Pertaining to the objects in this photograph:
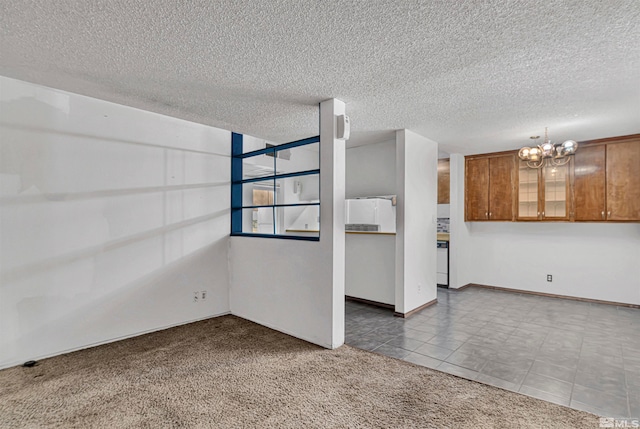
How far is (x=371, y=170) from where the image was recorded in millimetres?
5371

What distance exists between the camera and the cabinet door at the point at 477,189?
19.3 feet

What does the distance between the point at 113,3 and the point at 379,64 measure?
1.75 meters

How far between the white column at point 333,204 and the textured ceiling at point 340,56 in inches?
10.4

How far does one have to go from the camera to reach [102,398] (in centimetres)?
231

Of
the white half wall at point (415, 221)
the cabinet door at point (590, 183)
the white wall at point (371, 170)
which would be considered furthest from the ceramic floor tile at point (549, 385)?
the cabinet door at point (590, 183)

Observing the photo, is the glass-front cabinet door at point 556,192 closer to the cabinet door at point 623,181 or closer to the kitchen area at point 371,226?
the cabinet door at point 623,181

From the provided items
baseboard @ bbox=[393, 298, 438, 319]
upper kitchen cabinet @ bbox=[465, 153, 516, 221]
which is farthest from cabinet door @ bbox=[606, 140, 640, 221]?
baseboard @ bbox=[393, 298, 438, 319]

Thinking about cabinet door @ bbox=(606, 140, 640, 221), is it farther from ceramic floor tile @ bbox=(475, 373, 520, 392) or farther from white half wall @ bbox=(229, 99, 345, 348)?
white half wall @ bbox=(229, 99, 345, 348)

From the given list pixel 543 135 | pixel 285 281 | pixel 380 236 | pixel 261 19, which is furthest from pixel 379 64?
pixel 543 135

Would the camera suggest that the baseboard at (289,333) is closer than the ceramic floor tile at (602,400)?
No

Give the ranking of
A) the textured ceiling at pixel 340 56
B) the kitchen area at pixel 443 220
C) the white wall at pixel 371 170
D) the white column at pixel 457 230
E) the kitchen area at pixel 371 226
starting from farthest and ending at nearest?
the kitchen area at pixel 443 220 < the white column at pixel 457 230 < the white wall at pixel 371 170 < the kitchen area at pixel 371 226 < the textured ceiling at pixel 340 56

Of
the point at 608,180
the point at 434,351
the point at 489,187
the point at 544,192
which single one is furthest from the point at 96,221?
the point at 608,180

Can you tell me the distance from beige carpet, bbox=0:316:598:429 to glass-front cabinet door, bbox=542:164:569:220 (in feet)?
12.9

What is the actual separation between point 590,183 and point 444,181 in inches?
89.6
